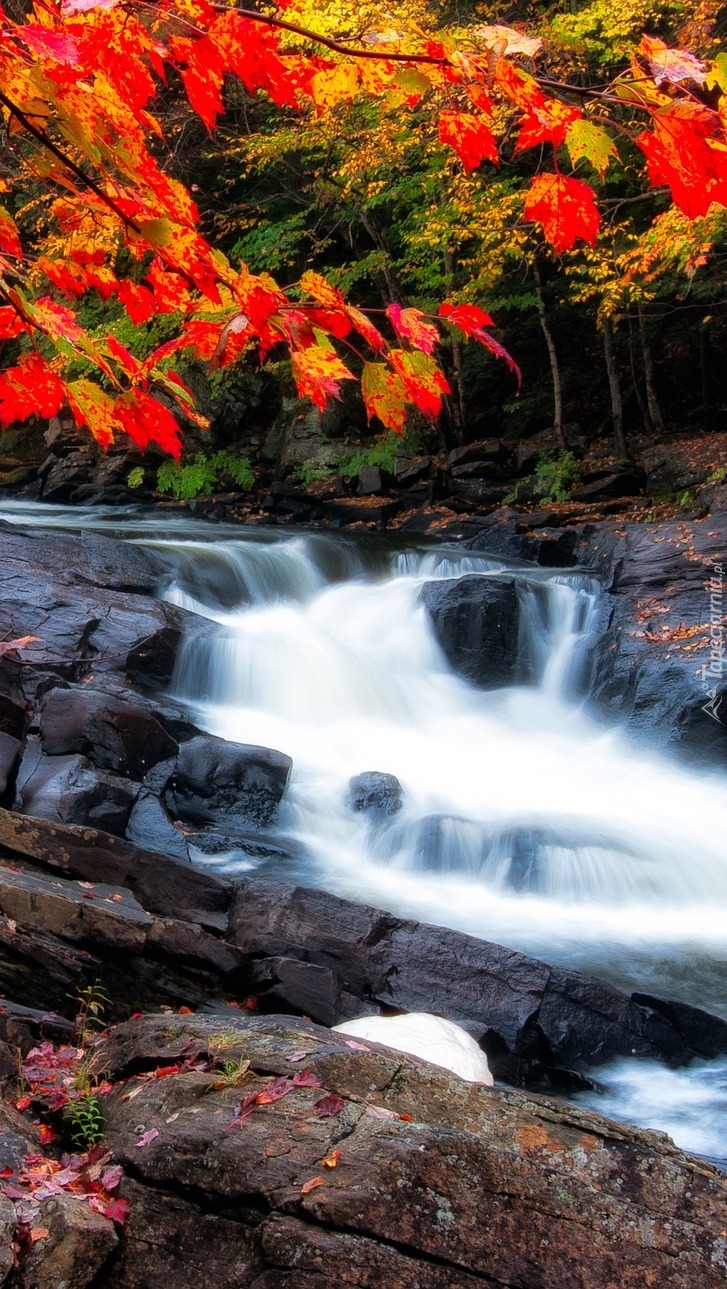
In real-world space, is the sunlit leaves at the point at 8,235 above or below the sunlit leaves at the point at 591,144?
below

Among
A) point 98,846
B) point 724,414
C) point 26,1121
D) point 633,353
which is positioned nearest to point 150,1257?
point 26,1121

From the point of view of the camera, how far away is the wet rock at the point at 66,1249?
81.7 inches

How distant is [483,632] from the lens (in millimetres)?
11539

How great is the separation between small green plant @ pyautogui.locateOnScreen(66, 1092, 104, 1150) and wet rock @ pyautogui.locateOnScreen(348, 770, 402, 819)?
212 inches

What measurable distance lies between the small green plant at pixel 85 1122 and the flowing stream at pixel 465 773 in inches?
124

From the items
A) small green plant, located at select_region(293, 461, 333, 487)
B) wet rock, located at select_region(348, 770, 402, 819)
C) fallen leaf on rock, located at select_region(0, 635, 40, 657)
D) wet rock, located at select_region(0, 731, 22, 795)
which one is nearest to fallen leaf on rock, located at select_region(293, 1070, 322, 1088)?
wet rock, located at select_region(0, 731, 22, 795)

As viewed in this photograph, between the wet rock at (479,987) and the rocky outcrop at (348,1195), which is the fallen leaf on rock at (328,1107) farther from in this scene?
the wet rock at (479,987)

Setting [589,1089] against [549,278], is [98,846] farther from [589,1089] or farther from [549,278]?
[549,278]

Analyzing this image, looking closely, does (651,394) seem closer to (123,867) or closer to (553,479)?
(553,479)

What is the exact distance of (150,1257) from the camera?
2.21m

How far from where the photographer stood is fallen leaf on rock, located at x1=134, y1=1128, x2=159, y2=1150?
2.45 m

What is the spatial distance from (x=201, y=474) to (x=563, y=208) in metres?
17.0

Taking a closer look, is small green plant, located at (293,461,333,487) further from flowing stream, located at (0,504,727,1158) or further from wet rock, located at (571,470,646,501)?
wet rock, located at (571,470,646,501)

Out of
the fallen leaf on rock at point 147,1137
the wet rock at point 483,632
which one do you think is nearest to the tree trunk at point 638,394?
the wet rock at point 483,632
